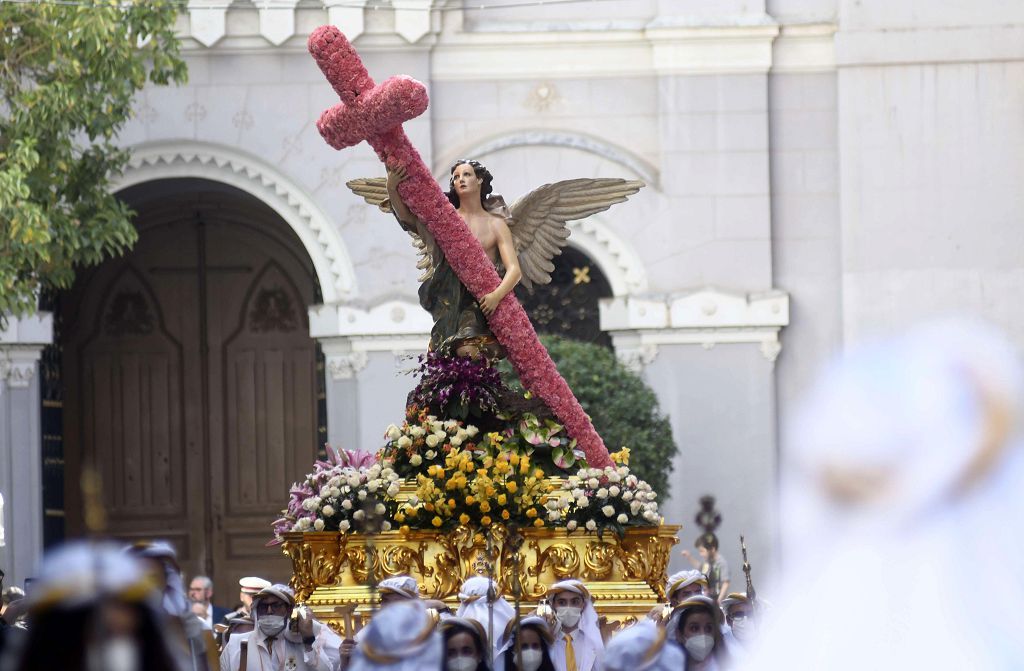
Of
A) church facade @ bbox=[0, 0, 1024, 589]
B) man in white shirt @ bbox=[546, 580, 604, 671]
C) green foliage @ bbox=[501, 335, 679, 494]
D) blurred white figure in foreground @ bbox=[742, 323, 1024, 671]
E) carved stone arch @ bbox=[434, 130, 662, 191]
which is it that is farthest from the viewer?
carved stone arch @ bbox=[434, 130, 662, 191]

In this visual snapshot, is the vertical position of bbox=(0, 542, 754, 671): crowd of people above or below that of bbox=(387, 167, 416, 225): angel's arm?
below

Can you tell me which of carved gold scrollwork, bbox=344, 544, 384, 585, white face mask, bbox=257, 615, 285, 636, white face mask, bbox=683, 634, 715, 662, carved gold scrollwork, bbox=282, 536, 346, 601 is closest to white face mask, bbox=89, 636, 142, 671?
white face mask, bbox=683, 634, 715, 662

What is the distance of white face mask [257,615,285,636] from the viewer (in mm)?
9383

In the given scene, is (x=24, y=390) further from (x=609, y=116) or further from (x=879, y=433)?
(x=879, y=433)

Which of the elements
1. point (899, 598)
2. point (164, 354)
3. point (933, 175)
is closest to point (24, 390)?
point (164, 354)

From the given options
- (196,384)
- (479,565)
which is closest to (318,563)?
(479,565)

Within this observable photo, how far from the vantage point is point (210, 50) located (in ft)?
61.5

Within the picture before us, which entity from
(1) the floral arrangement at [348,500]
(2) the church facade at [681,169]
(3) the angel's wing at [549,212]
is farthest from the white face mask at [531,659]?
(2) the church facade at [681,169]

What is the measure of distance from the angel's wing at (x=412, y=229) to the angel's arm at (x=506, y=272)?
39 cm

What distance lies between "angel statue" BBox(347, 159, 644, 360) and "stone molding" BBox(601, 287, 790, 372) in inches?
298

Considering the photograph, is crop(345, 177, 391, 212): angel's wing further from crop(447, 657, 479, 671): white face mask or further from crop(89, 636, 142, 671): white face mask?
crop(89, 636, 142, 671): white face mask

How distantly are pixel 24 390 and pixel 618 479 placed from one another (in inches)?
407

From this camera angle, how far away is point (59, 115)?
49.6 feet

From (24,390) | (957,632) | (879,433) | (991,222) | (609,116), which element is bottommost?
(957,632)
